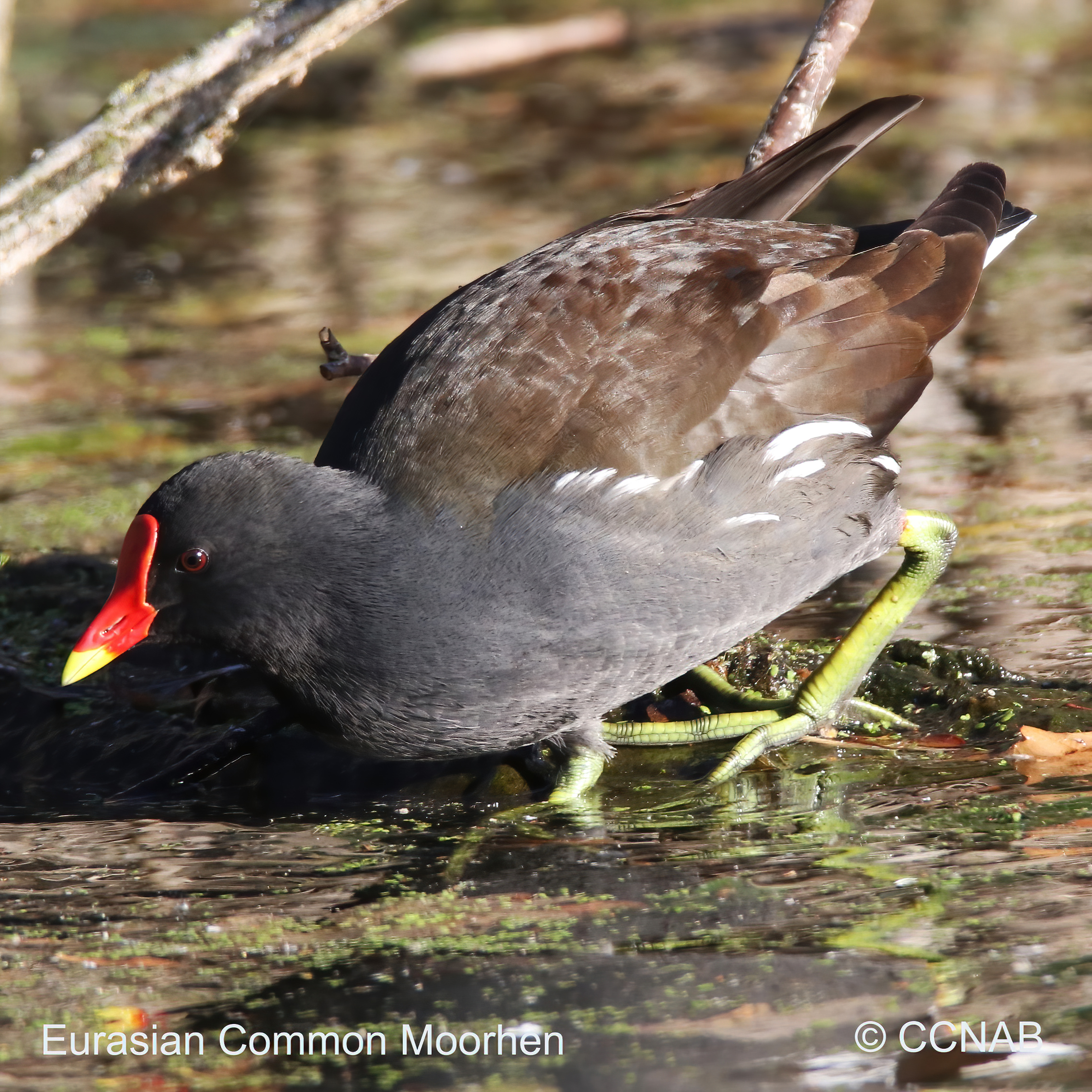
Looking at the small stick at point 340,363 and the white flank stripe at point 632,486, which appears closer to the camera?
the white flank stripe at point 632,486

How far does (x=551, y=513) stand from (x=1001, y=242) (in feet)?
5.42

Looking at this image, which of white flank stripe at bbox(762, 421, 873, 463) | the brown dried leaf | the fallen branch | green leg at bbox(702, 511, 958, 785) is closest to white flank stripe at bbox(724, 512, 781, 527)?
white flank stripe at bbox(762, 421, 873, 463)

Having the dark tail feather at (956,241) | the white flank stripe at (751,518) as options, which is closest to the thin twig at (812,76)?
the dark tail feather at (956,241)

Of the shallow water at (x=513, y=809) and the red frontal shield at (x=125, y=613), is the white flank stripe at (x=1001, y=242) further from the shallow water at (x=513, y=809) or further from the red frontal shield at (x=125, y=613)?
the red frontal shield at (x=125, y=613)

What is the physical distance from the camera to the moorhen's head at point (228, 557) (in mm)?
3174

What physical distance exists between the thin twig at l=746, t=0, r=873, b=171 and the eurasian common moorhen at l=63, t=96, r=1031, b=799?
964 millimetres

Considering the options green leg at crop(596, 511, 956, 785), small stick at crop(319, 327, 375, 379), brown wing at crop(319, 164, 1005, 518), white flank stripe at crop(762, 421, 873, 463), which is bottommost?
green leg at crop(596, 511, 956, 785)

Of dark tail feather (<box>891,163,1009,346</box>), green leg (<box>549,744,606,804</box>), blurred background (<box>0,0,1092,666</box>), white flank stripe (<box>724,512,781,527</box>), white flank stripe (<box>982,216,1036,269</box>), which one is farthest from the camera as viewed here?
blurred background (<box>0,0,1092,666</box>)

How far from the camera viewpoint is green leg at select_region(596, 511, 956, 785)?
3.47 m

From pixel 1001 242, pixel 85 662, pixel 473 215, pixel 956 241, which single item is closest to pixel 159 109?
pixel 85 662

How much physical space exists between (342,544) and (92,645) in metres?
0.57

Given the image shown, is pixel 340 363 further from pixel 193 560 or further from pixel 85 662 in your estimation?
pixel 85 662

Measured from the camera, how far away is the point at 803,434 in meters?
3.41

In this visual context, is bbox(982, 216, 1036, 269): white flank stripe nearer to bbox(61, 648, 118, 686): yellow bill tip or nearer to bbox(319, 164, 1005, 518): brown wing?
bbox(319, 164, 1005, 518): brown wing
